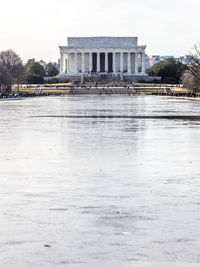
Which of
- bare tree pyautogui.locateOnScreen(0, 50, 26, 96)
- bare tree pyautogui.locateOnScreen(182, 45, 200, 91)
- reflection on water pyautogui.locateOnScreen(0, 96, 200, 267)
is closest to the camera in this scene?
reflection on water pyautogui.locateOnScreen(0, 96, 200, 267)

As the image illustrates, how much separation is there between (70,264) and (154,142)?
65.4ft

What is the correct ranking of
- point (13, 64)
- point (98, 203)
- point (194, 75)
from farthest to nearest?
point (13, 64), point (194, 75), point (98, 203)

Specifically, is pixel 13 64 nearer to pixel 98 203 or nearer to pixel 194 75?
pixel 194 75

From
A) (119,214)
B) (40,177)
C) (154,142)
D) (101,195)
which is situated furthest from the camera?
(154,142)

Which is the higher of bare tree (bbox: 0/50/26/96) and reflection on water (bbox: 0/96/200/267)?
bare tree (bbox: 0/50/26/96)

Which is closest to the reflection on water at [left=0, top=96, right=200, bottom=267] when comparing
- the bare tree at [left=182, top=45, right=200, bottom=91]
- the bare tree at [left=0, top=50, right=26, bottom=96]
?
the bare tree at [left=182, top=45, right=200, bottom=91]

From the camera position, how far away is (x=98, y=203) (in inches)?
536

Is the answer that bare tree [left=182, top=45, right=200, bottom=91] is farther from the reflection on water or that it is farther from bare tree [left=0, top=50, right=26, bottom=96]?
the reflection on water

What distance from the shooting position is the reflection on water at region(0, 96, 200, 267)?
32.0 ft

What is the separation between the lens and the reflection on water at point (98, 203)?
32.0 ft

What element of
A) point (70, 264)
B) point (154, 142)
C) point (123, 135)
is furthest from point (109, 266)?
point (123, 135)

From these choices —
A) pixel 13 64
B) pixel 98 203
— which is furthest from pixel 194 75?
pixel 98 203

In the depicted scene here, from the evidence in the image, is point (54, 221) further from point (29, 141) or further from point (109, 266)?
point (29, 141)

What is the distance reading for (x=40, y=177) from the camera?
1769 cm
